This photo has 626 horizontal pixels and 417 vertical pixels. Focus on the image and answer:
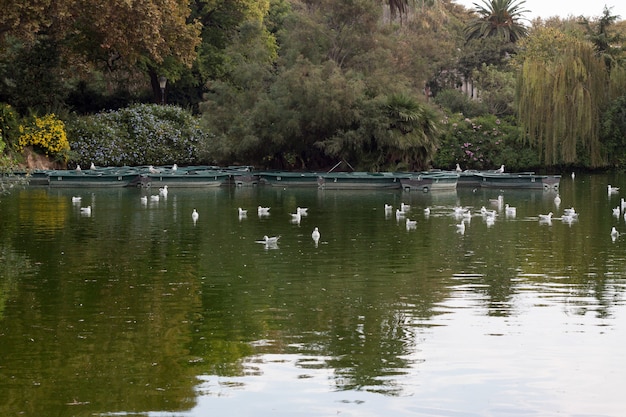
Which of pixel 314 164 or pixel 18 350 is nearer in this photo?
pixel 18 350

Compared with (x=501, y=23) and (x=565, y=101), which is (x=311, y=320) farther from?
(x=501, y=23)

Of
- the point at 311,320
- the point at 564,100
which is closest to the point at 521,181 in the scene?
the point at 564,100

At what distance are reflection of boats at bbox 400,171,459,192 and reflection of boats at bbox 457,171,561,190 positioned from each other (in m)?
2.32

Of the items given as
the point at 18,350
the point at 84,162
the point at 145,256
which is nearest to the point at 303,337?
the point at 18,350

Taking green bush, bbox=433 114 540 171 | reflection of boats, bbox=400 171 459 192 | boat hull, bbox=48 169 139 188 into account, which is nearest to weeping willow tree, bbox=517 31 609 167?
green bush, bbox=433 114 540 171

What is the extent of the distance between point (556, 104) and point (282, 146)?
54.5 feet

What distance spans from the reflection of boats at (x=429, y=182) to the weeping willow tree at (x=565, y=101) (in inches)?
545

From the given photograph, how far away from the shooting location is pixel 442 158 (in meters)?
67.2

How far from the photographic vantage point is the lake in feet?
40.6

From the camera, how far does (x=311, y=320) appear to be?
16812 millimetres

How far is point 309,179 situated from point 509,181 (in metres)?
9.64

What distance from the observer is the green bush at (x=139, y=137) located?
63.0 m

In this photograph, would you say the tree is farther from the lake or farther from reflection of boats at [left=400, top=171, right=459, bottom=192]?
the lake

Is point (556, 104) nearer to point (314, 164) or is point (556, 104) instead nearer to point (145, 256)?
point (314, 164)
